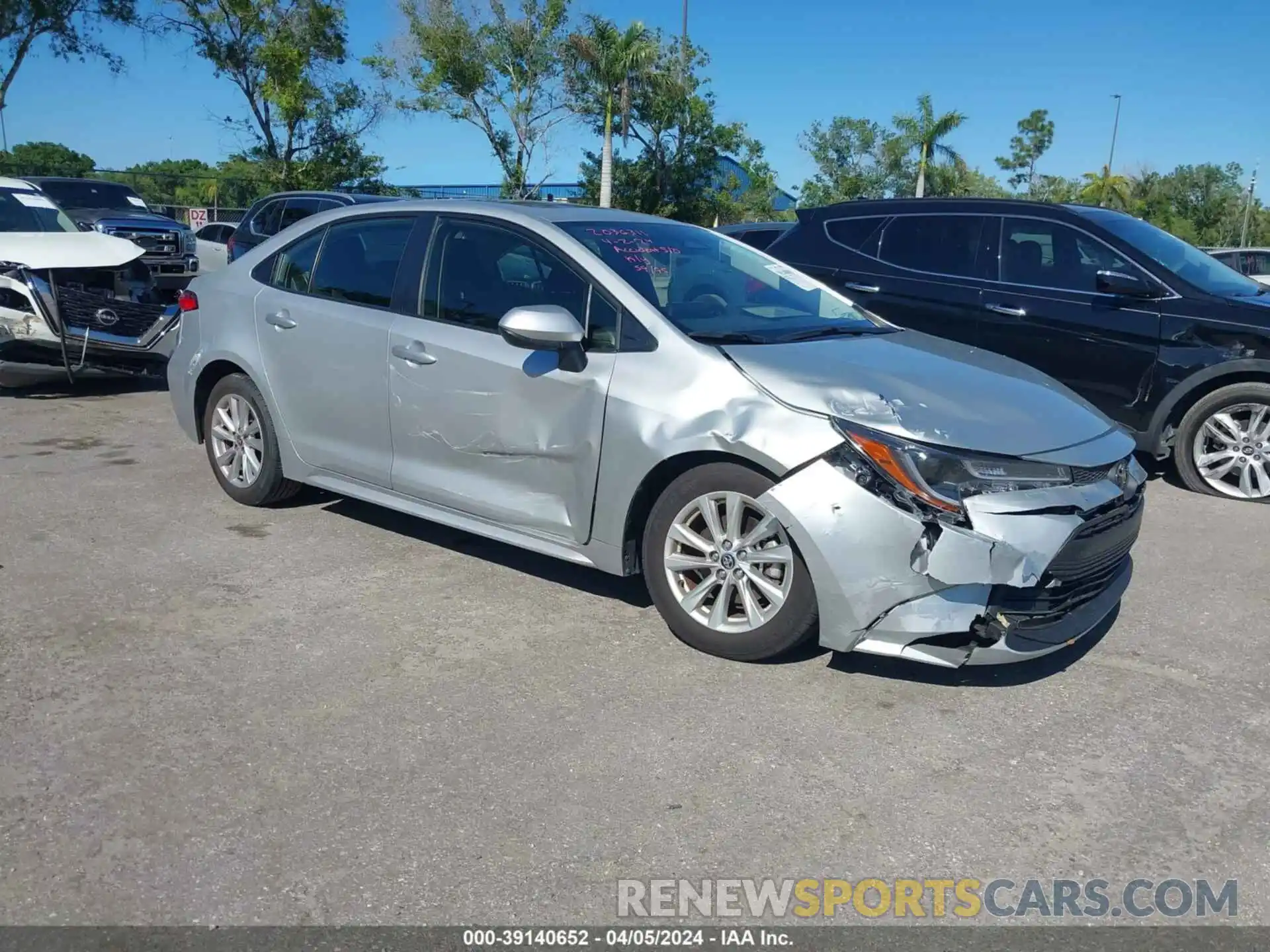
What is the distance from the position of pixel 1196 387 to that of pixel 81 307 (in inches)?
317

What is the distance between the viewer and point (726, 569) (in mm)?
4086

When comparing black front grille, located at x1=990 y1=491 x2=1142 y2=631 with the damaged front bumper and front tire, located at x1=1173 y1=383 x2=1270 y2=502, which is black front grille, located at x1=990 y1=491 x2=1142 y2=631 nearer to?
front tire, located at x1=1173 y1=383 x2=1270 y2=502

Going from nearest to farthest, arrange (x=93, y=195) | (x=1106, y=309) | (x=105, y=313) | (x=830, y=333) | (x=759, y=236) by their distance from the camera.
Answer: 1. (x=830, y=333)
2. (x=1106, y=309)
3. (x=105, y=313)
4. (x=759, y=236)
5. (x=93, y=195)

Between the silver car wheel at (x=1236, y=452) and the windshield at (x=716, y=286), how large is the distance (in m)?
3.09

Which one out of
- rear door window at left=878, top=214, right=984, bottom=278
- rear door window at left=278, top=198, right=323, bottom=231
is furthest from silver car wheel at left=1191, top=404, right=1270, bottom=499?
rear door window at left=278, top=198, right=323, bottom=231

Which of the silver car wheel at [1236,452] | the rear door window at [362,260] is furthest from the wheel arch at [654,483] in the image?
the silver car wheel at [1236,452]

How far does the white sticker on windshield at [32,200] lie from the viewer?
1096cm

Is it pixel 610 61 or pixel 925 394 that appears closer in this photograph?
pixel 925 394

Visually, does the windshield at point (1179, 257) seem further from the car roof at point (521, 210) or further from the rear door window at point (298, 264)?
the rear door window at point (298, 264)

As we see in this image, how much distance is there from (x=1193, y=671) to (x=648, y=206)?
33.9m

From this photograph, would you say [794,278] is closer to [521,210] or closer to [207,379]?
[521,210]

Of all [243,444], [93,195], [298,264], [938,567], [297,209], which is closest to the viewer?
[938,567]

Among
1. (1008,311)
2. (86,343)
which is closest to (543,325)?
(1008,311)

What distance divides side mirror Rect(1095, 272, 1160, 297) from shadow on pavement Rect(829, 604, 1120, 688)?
11.2 feet
